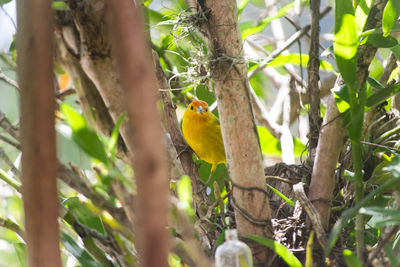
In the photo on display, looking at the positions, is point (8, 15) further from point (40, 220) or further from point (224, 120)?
point (40, 220)

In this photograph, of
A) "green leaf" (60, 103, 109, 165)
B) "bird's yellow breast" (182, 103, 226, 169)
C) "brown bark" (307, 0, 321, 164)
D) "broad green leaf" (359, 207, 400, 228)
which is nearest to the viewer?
"green leaf" (60, 103, 109, 165)

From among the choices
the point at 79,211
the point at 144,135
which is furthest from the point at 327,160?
the point at 144,135

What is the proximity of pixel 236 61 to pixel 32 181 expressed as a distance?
0.64 metres

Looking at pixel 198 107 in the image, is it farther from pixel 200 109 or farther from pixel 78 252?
pixel 78 252

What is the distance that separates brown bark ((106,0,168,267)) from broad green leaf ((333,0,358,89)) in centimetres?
63

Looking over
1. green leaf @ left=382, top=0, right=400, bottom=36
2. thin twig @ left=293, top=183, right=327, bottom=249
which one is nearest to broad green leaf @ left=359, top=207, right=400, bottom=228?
thin twig @ left=293, top=183, right=327, bottom=249

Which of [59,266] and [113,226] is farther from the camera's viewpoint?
[113,226]

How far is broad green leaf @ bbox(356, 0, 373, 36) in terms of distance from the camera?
2.65 feet

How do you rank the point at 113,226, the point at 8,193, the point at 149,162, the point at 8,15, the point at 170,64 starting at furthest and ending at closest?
the point at 170,64, the point at 8,193, the point at 8,15, the point at 113,226, the point at 149,162

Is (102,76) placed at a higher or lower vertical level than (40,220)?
higher

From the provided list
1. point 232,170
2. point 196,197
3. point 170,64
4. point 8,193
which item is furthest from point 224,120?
point 170,64

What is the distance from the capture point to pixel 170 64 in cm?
133

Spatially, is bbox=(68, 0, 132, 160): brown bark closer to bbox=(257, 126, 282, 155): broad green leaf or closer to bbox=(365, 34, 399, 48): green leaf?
bbox=(365, 34, 399, 48): green leaf

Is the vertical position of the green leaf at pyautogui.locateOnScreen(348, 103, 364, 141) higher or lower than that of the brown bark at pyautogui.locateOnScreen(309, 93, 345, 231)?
higher
